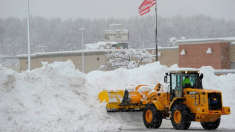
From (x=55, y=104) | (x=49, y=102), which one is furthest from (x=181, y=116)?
(x=49, y=102)

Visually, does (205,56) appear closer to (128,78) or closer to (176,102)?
(128,78)

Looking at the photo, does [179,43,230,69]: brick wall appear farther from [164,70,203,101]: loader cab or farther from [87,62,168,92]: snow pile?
[164,70,203,101]: loader cab

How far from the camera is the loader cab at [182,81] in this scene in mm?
17438

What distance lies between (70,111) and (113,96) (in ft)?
8.78

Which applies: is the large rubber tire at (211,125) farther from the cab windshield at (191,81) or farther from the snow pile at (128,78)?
the snow pile at (128,78)

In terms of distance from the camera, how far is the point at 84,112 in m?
17.4

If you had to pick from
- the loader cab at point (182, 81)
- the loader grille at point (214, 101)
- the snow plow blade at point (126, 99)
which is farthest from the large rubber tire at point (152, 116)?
the loader grille at point (214, 101)

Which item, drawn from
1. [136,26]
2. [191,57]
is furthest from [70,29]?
[191,57]

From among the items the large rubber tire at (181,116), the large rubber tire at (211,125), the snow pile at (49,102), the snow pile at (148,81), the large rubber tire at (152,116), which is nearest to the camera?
the snow pile at (49,102)

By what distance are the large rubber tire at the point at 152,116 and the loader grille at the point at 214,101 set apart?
8.21 ft

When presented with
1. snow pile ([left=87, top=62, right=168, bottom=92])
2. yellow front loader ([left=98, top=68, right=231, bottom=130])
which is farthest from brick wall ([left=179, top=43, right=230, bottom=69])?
yellow front loader ([left=98, top=68, right=231, bottom=130])

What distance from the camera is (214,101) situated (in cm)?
1645

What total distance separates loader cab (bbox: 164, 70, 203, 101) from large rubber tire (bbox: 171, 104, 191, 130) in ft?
2.40

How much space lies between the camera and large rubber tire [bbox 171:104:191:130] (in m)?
16.4
